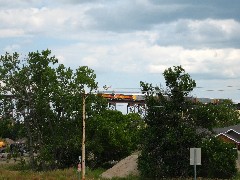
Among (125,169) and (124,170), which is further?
(125,169)

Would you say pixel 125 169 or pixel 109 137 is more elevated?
pixel 109 137

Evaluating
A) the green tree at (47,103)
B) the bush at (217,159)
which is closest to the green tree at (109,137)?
the green tree at (47,103)

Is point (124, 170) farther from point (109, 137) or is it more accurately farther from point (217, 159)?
point (109, 137)

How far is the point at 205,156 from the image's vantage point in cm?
3691

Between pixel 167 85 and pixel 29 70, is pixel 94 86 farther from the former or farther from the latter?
pixel 167 85

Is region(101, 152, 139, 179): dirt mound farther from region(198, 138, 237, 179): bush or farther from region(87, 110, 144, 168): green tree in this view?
region(87, 110, 144, 168): green tree

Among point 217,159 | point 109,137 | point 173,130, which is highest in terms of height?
point 173,130

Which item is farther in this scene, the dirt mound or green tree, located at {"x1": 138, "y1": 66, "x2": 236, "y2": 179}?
the dirt mound

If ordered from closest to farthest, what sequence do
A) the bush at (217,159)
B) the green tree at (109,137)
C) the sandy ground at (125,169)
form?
1. the bush at (217,159)
2. the sandy ground at (125,169)
3. the green tree at (109,137)

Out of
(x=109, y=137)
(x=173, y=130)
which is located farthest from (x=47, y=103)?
(x=173, y=130)

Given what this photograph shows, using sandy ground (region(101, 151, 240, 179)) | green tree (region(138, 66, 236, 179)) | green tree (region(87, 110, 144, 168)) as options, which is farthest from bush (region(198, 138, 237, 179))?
green tree (region(87, 110, 144, 168))

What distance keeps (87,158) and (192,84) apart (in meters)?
20.4

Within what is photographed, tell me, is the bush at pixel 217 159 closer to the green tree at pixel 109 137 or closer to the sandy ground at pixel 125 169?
the sandy ground at pixel 125 169

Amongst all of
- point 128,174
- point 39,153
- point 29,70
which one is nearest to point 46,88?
point 29,70
